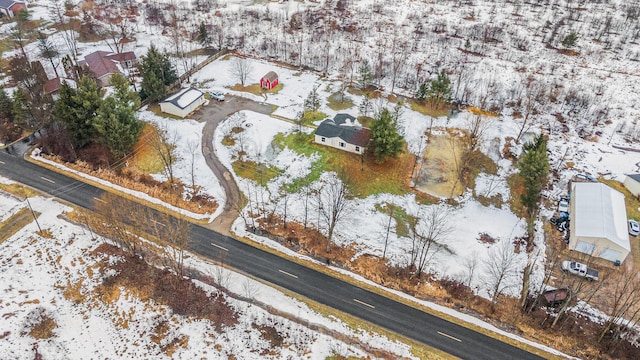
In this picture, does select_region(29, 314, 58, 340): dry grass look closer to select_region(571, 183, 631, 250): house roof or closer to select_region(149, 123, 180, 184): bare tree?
select_region(149, 123, 180, 184): bare tree

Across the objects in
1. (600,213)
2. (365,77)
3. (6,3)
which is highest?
(6,3)

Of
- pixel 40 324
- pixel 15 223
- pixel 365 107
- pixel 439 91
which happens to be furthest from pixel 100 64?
pixel 439 91

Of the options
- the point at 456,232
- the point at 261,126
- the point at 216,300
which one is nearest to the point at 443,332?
the point at 456,232

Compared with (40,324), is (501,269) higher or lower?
higher

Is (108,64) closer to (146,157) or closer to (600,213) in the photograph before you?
(146,157)

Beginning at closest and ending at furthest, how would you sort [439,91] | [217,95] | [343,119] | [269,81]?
[343,119]
[439,91]
[217,95]
[269,81]

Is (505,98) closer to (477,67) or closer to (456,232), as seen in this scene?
(477,67)

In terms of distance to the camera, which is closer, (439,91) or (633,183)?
(633,183)

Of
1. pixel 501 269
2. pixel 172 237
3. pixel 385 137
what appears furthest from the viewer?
pixel 385 137
